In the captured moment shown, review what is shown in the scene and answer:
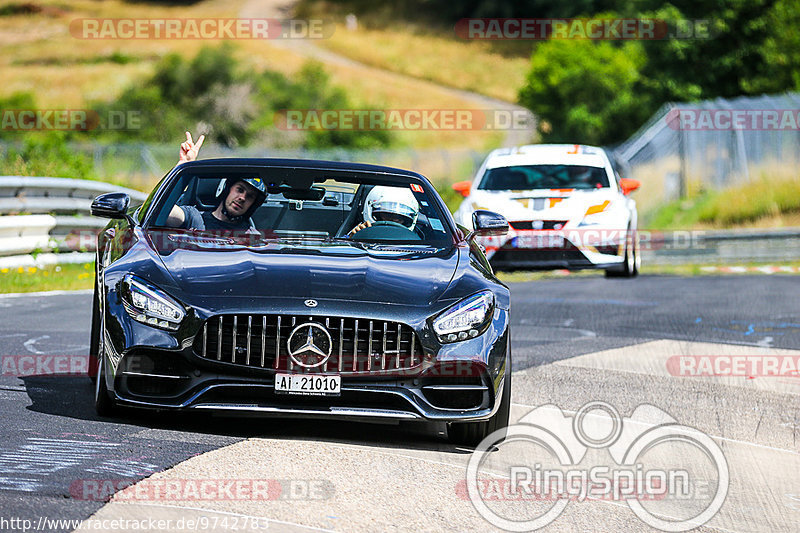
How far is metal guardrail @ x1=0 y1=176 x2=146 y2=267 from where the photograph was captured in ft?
52.2

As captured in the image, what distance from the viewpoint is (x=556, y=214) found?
16.3 m

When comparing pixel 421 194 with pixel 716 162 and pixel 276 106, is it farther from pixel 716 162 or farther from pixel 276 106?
pixel 276 106

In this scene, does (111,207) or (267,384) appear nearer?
(267,384)

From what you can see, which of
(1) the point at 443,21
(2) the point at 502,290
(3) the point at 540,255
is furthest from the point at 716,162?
(1) the point at 443,21

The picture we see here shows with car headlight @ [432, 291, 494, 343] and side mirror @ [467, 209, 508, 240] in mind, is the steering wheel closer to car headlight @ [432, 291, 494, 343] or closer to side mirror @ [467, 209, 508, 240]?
side mirror @ [467, 209, 508, 240]

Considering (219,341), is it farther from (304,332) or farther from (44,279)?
(44,279)

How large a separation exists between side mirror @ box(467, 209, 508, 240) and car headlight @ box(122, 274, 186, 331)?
2.31 metres

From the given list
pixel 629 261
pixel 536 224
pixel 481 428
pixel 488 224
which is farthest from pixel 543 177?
pixel 481 428

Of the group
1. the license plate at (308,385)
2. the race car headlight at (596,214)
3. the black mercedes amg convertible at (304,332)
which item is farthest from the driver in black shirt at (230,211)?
the race car headlight at (596,214)

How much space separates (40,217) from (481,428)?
10.7 m

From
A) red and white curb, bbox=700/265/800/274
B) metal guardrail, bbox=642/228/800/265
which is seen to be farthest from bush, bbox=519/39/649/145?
red and white curb, bbox=700/265/800/274

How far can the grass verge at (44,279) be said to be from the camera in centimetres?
1526

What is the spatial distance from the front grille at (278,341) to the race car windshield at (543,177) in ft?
35.4

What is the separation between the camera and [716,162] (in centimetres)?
3306
